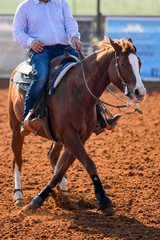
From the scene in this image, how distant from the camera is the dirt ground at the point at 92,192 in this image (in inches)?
165

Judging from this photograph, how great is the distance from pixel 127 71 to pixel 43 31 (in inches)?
60.6

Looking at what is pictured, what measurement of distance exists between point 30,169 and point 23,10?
2.79m

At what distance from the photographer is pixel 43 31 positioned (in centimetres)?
507

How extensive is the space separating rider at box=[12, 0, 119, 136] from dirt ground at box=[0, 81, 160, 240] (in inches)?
43.5

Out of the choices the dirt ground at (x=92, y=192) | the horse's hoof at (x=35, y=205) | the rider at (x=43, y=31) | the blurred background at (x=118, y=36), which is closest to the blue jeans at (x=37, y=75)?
the rider at (x=43, y=31)

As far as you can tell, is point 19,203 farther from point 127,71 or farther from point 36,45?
point 127,71

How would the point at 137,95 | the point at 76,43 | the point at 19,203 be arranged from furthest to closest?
the point at 19,203
the point at 76,43
the point at 137,95

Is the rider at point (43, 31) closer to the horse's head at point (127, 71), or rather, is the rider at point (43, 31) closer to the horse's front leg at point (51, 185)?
the horse's front leg at point (51, 185)

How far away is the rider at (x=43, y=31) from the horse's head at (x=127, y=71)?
3.04 feet

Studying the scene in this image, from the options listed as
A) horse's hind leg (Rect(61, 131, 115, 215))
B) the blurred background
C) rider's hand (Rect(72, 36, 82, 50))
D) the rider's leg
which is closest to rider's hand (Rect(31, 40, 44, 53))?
the rider's leg

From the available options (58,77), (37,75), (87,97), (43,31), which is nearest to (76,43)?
(43,31)

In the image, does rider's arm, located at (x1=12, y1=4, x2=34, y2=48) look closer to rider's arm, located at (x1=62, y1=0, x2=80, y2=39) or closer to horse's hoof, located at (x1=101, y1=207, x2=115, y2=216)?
rider's arm, located at (x1=62, y1=0, x2=80, y2=39)

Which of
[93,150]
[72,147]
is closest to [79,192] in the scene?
[72,147]

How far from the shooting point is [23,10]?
502 centimetres
